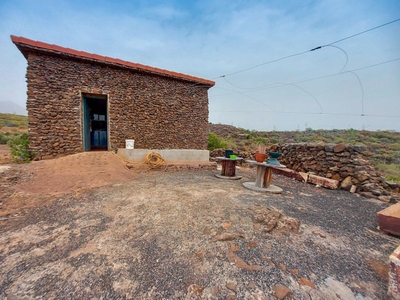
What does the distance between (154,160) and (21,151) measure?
420 cm

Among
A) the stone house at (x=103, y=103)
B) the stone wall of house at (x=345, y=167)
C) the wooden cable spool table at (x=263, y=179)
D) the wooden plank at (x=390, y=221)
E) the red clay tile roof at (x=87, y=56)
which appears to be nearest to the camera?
the wooden plank at (x=390, y=221)

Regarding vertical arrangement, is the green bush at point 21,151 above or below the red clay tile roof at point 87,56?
below

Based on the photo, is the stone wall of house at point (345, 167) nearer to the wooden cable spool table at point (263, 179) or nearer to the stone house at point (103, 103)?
the wooden cable spool table at point (263, 179)

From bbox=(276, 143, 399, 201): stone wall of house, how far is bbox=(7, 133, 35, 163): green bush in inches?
365

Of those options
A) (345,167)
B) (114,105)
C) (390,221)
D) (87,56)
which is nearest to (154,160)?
(114,105)

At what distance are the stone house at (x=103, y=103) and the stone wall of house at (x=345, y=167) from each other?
4538mm

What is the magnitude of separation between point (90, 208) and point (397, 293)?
11.9 feet

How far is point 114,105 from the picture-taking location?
6.52 metres

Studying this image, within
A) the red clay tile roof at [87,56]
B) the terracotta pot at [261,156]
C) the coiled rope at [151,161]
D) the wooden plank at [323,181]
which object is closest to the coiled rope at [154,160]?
the coiled rope at [151,161]

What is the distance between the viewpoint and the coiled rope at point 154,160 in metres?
5.71

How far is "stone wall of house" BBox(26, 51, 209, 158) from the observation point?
5484 mm

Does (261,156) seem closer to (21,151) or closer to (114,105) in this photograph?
(114,105)

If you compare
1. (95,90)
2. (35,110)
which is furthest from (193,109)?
(35,110)

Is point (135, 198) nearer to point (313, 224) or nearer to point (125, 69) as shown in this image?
point (313, 224)
